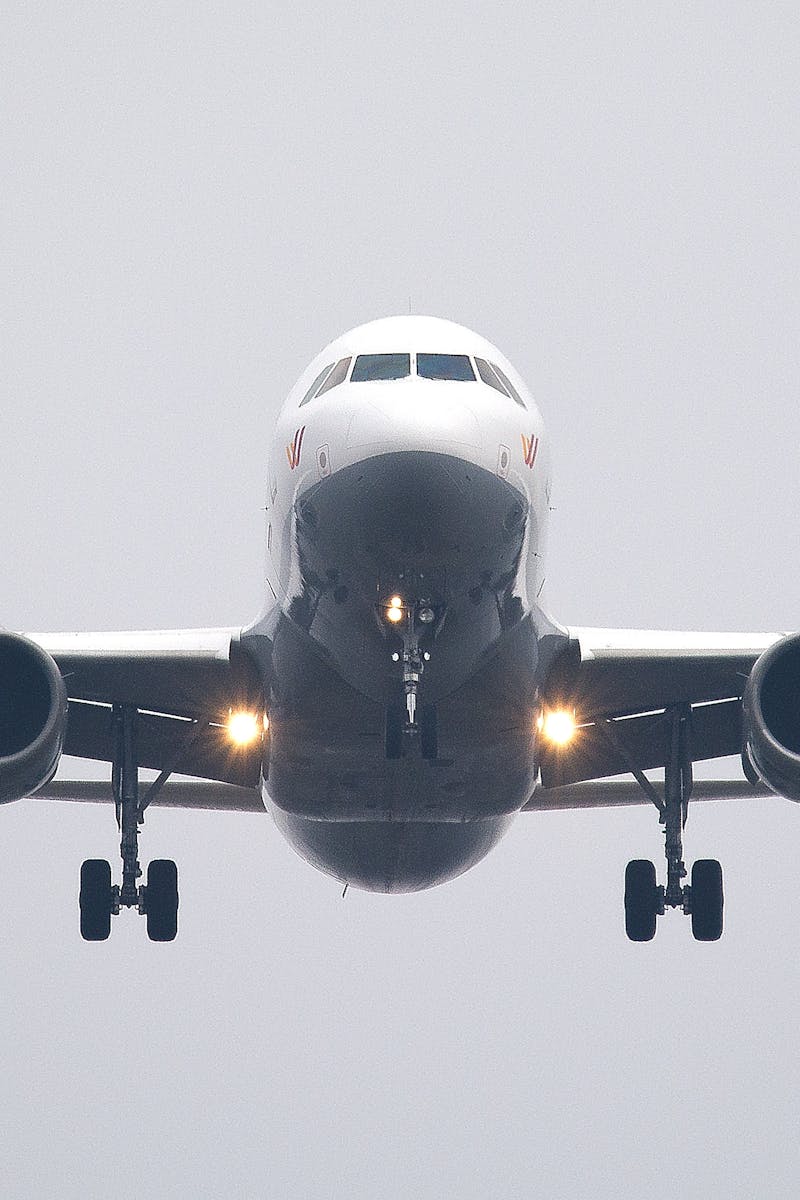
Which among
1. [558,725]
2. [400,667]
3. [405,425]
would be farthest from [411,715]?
[558,725]

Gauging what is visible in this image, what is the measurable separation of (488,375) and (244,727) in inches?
249

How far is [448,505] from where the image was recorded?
2219 cm

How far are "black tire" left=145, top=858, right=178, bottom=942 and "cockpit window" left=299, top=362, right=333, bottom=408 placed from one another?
8819 millimetres

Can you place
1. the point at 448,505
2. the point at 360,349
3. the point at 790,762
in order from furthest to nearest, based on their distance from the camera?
the point at 790,762 < the point at 360,349 < the point at 448,505

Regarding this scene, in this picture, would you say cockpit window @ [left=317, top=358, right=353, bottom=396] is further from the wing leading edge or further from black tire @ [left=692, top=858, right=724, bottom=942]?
black tire @ [left=692, top=858, right=724, bottom=942]

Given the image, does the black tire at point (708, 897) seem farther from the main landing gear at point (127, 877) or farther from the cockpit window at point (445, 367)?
the cockpit window at point (445, 367)

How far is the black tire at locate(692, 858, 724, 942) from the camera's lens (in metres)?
30.8

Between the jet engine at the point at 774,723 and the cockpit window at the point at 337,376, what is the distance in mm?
5853

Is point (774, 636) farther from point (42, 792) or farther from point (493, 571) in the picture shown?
point (42, 792)

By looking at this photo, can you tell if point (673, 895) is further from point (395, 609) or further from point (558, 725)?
point (395, 609)

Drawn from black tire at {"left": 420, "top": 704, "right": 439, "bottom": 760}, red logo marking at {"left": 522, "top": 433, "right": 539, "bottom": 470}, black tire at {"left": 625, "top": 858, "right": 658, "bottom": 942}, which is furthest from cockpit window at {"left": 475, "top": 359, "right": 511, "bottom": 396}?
black tire at {"left": 625, "top": 858, "right": 658, "bottom": 942}

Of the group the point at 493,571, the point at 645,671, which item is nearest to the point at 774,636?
the point at 645,671

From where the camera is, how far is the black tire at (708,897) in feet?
101

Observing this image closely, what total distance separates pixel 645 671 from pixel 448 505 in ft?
20.6
